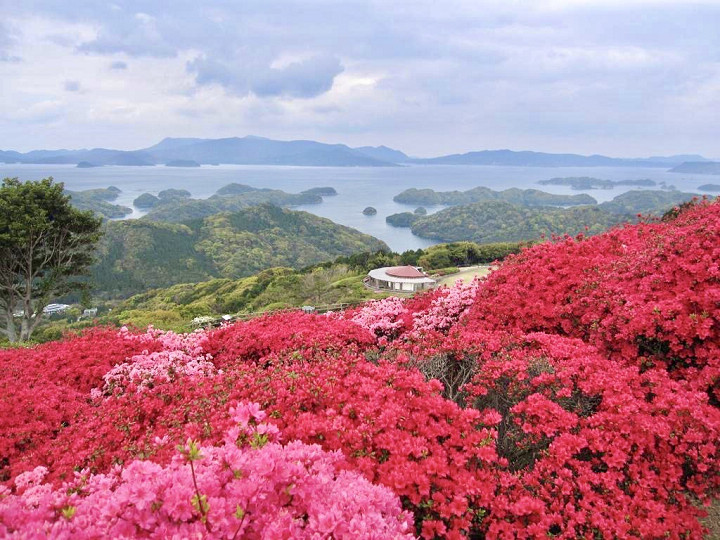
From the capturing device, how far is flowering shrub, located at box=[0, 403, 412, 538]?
6.79ft

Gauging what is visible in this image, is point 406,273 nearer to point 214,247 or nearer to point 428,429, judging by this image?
point 428,429

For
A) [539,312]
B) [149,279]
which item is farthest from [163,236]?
[539,312]

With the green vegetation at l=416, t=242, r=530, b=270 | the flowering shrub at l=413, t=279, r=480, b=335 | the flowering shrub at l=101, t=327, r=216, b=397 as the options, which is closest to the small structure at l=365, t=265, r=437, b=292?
the green vegetation at l=416, t=242, r=530, b=270

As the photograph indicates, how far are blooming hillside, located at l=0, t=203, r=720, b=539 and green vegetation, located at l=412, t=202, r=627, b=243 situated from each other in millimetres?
120631

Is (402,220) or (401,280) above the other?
(401,280)

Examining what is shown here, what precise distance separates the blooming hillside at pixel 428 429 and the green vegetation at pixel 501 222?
12063 cm

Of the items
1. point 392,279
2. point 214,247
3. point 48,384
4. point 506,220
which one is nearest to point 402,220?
point 506,220

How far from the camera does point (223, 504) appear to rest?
83.5 inches

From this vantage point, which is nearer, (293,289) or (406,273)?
(406,273)

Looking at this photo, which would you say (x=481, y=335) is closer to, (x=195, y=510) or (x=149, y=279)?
(x=195, y=510)

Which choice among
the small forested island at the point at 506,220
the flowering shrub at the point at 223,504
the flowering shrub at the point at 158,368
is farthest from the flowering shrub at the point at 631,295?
the small forested island at the point at 506,220

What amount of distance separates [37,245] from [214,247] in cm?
8762

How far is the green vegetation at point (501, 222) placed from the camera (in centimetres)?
12475

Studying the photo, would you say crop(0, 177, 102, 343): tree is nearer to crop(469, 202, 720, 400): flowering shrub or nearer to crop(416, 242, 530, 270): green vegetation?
crop(469, 202, 720, 400): flowering shrub
